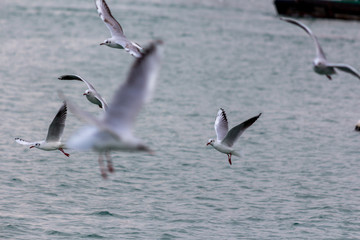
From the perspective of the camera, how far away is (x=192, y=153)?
28734 mm

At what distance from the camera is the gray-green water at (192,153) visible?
1978 centimetres

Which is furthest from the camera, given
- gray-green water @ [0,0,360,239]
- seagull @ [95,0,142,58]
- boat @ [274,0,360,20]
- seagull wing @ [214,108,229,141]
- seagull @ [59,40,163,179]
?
boat @ [274,0,360,20]

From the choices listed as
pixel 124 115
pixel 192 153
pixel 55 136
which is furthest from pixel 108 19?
pixel 192 153

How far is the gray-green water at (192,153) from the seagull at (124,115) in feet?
30.4

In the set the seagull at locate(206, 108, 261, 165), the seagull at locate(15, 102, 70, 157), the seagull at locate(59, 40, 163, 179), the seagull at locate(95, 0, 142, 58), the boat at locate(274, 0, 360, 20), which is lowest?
the boat at locate(274, 0, 360, 20)

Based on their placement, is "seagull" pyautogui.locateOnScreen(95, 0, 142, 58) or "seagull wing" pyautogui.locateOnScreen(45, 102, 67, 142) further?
"seagull wing" pyautogui.locateOnScreen(45, 102, 67, 142)

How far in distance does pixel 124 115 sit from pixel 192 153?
19496 millimetres

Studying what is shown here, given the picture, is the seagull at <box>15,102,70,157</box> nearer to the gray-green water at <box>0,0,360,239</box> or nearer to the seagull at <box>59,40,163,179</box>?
the gray-green water at <box>0,0,360,239</box>

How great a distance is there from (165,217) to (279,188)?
573cm

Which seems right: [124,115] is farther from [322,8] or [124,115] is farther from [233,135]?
[322,8]

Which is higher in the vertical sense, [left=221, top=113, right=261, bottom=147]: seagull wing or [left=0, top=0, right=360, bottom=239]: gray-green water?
[left=221, top=113, right=261, bottom=147]: seagull wing

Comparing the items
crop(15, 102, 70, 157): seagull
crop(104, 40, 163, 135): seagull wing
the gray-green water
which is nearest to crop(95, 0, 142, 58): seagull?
crop(15, 102, 70, 157): seagull

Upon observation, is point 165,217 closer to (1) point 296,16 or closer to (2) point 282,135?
(2) point 282,135

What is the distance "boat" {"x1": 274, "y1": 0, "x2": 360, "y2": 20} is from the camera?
95000mm
